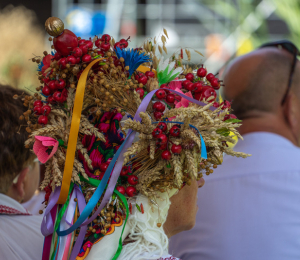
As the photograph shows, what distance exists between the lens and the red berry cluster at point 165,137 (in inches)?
31.6

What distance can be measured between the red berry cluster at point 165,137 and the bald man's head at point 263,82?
1.02 meters

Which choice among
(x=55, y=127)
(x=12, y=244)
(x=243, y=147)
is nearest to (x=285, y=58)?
(x=243, y=147)

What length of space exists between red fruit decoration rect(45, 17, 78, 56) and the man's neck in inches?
44.7

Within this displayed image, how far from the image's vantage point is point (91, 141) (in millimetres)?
922

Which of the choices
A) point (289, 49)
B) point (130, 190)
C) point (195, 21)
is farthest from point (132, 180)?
point (195, 21)

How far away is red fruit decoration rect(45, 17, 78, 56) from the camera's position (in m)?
0.83

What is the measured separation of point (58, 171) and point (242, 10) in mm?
4294

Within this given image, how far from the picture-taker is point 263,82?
1716mm

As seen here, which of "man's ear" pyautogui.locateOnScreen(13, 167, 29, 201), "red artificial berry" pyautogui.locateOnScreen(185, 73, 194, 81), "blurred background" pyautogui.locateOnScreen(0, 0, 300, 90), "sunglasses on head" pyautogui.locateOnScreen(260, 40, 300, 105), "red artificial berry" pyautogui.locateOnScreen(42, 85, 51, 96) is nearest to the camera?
"red artificial berry" pyautogui.locateOnScreen(42, 85, 51, 96)

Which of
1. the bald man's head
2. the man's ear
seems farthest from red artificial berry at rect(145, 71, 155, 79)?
the bald man's head

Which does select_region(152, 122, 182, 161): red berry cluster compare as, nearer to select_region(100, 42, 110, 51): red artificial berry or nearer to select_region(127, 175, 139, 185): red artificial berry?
select_region(127, 175, 139, 185): red artificial berry

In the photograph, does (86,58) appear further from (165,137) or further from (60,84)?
(165,137)

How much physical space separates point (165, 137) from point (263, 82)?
42.7 inches

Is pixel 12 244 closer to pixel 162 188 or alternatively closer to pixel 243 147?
pixel 162 188
